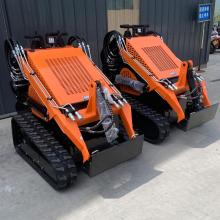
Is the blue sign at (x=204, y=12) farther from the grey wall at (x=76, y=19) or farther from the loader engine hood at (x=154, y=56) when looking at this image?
the loader engine hood at (x=154, y=56)

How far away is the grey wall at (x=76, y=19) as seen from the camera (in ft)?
13.6

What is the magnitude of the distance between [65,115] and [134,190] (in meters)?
0.96

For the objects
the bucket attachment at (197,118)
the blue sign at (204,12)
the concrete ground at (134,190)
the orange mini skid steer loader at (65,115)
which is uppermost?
the blue sign at (204,12)

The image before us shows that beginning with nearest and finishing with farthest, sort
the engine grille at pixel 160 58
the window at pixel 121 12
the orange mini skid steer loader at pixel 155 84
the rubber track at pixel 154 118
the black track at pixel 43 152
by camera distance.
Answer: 1. the black track at pixel 43 152
2. the rubber track at pixel 154 118
3. the orange mini skid steer loader at pixel 155 84
4. the engine grille at pixel 160 58
5. the window at pixel 121 12

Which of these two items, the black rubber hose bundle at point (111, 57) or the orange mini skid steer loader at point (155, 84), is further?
the black rubber hose bundle at point (111, 57)

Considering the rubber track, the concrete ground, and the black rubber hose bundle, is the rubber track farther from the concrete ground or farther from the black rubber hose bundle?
the black rubber hose bundle

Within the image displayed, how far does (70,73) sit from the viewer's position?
124 inches

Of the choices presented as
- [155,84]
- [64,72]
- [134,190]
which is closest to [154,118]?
[155,84]

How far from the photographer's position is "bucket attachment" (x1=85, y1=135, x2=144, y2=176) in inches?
100

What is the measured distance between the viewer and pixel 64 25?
4.68m

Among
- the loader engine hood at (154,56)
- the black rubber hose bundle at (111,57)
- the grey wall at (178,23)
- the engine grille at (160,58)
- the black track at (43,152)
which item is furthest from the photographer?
the grey wall at (178,23)

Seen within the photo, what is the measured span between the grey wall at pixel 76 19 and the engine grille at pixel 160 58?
1.50 m

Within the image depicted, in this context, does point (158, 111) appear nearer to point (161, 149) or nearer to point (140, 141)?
point (161, 149)

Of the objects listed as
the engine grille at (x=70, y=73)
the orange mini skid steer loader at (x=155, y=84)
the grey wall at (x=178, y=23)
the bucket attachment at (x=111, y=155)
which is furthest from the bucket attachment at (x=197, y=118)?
the grey wall at (x=178, y=23)
